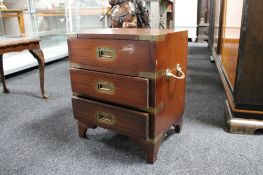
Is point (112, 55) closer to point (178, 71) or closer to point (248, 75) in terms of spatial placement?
point (178, 71)

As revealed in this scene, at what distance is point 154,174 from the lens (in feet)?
2.90

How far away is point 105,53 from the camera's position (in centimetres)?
92

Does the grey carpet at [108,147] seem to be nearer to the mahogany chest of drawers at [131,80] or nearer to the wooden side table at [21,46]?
the mahogany chest of drawers at [131,80]

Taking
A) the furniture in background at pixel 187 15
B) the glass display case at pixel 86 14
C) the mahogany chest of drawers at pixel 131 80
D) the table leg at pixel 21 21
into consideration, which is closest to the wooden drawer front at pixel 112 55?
the mahogany chest of drawers at pixel 131 80

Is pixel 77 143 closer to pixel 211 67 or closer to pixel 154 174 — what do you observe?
pixel 154 174

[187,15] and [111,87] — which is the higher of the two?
[187,15]

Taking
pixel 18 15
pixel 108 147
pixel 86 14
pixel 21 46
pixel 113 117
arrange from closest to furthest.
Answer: pixel 113 117
pixel 108 147
pixel 21 46
pixel 18 15
pixel 86 14

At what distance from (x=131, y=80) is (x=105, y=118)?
0.78 ft

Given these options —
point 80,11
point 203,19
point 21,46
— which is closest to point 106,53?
point 21,46

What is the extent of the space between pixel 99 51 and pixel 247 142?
786mm

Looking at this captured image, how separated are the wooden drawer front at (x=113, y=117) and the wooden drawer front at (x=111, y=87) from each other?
32mm

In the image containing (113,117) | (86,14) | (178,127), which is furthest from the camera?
(86,14)

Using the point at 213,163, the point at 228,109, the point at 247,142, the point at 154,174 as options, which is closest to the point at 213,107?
the point at 228,109

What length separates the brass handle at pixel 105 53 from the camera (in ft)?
2.93
